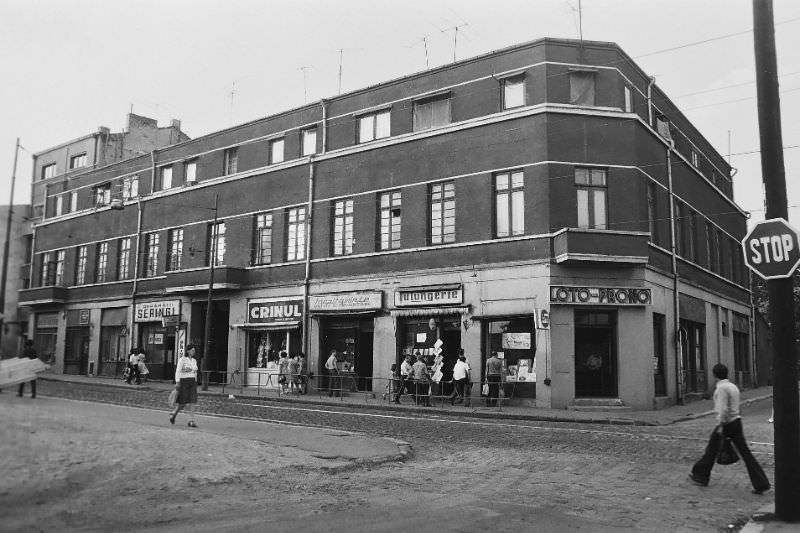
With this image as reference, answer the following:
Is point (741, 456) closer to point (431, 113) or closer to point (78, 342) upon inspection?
point (431, 113)

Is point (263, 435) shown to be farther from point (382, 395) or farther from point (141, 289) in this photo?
point (141, 289)

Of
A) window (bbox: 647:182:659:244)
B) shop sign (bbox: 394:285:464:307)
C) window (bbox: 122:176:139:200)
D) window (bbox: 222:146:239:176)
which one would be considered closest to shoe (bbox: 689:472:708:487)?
shop sign (bbox: 394:285:464:307)

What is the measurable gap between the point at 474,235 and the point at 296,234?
967 cm

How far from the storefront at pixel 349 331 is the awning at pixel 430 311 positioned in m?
1.02

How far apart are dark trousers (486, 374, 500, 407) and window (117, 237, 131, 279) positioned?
82.8 ft

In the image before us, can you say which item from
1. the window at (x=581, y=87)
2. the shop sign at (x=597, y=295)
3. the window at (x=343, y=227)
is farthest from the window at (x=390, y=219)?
the window at (x=581, y=87)

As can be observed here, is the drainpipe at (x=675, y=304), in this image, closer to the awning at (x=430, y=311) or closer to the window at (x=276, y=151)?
the awning at (x=430, y=311)

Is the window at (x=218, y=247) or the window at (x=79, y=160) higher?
the window at (x=79, y=160)

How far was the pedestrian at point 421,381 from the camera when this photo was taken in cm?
2477

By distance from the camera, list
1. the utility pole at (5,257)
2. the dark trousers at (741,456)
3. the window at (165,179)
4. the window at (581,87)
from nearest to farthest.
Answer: the utility pole at (5,257) < the dark trousers at (741,456) < the window at (581,87) < the window at (165,179)

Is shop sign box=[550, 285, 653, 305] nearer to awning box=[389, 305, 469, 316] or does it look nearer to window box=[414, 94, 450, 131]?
awning box=[389, 305, 469, 316]

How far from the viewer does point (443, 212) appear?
27.0m

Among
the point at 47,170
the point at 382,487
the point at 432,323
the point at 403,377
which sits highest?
the point at 47,170

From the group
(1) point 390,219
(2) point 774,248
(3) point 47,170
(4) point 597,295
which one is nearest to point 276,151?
(1) point 390,219
